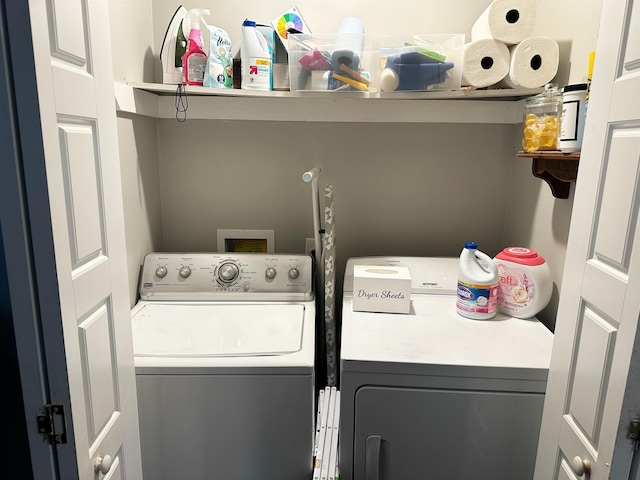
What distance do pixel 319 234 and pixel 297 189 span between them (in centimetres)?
29

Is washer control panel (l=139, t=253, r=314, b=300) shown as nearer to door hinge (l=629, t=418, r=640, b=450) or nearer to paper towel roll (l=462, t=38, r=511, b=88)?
paper towel roll (l=462, t=38, r=511, b=88)

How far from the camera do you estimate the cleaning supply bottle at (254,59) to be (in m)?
1.74

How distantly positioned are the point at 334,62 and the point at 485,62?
537 millimetres

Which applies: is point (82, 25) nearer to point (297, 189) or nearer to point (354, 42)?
point (354, 42)

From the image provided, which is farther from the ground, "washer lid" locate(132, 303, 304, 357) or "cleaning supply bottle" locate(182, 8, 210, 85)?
"cleaning supply bottle" locate(182, 8, 210, 85)

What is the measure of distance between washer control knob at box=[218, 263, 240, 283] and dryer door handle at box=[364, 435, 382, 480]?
851mm

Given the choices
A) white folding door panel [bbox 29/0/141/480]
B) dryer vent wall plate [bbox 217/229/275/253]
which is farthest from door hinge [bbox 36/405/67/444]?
dryer vent wall plate [bbox 217/229/275/253]

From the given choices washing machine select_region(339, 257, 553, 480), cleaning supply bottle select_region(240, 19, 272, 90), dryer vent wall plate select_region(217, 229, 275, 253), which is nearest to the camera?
washing machine select_region(339, 257, 553, 480)

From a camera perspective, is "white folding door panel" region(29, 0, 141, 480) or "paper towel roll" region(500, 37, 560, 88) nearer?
"white folding door panel" region(29, 0, 141, 480)

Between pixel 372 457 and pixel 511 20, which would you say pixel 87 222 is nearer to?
pixel 372 457

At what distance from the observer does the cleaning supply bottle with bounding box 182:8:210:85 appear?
5.77 ft

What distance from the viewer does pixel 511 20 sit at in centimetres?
163

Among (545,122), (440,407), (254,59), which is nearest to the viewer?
(440,407)

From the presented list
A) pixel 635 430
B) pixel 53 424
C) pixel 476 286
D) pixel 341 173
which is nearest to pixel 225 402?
pixel 53 424
